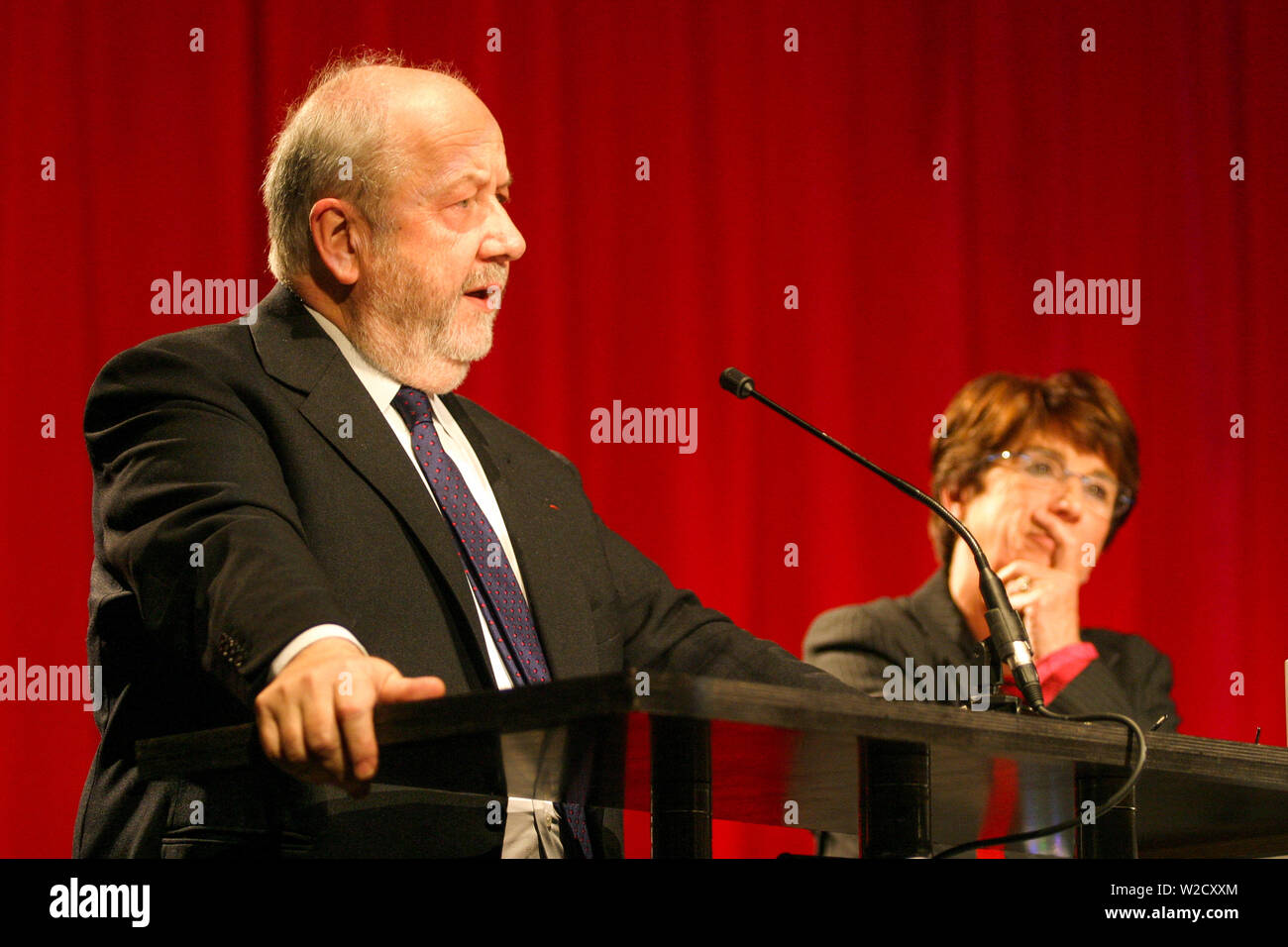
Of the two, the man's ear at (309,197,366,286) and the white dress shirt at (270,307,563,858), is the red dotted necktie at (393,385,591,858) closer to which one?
the white dress shirt at (270,307,563,858)

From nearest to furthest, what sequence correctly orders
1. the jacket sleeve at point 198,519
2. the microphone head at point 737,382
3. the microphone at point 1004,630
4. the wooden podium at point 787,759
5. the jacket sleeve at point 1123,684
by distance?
the wooden podium at point 787,759 < the jacket sleeve at point 198,519 < the microphone at point 1004,630 < the microphone head at point 737,382 < the jacket sleeve at point 1123,684

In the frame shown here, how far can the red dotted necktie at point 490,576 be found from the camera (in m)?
1.52

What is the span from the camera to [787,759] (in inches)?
43.3

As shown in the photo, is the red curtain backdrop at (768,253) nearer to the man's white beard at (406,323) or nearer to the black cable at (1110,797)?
the man's white beard at (406,323)

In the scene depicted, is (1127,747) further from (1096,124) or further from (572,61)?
(1096,124)

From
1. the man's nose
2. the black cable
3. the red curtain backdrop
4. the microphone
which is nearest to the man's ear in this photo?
the man's nose

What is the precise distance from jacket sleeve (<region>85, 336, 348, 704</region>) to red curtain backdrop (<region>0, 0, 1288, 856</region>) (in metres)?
1.63

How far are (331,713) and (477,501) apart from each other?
671mm

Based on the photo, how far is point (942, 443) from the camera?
2926 millimetres

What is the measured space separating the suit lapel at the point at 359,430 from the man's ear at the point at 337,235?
193 mm

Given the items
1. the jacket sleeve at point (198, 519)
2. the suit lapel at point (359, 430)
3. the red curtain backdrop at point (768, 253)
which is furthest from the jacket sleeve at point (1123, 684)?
the jacket sleeve at point (198, 519)

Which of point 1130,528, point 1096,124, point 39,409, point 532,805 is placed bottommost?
point 532,805
